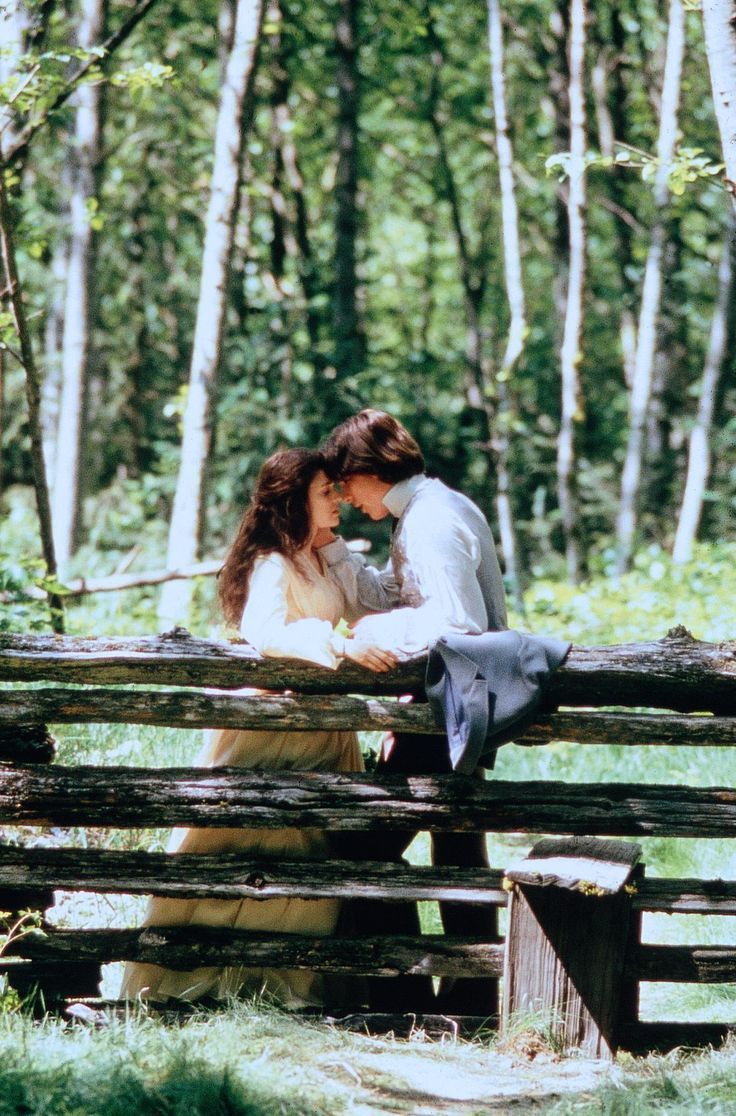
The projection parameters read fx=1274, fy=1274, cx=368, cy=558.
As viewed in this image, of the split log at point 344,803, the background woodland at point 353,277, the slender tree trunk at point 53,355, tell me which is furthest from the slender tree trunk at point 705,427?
the split log at point 344,803

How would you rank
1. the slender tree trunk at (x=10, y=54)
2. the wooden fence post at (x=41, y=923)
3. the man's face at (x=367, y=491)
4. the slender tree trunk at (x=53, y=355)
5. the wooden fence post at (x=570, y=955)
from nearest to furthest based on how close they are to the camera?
the wooden fence post at (x=570, y=955) → the wooden fence post at (x=41, y=923) → the man's face at (x=367, y=491) → the slender tree trunk at (x=10, y=54) → the slender tree trunk at (x=53, y=355)

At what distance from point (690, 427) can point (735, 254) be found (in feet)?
8.24

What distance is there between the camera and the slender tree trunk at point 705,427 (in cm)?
1482

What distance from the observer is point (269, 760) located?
4.75m

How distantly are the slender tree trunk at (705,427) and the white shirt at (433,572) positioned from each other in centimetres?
975

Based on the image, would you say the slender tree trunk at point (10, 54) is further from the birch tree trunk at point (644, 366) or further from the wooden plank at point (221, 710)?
the birch tree trunk at point (644, 366)

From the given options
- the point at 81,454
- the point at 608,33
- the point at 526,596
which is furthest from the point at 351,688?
the point at 608,33

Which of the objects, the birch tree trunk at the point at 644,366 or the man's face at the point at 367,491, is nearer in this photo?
the man's face at the point at 367,491

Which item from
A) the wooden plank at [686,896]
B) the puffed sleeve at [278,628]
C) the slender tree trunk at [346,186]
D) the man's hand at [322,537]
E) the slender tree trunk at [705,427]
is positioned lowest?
the wooden plank at [686,896]

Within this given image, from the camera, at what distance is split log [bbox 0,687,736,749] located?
4.52 m

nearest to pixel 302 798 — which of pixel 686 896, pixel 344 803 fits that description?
pixel 344 803

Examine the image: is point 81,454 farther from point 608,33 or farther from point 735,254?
point 608,33

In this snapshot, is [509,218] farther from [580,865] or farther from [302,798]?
[580,865]

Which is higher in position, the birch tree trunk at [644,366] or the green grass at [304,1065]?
the birch tree trunk at [644,366]
